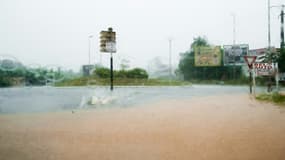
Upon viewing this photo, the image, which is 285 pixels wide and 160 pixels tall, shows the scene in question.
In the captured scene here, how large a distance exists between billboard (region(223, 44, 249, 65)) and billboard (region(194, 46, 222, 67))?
1.73 m

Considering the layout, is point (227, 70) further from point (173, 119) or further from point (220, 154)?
point (220, 154)

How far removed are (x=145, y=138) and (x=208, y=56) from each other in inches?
1766

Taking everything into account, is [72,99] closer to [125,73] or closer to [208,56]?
[125,73]

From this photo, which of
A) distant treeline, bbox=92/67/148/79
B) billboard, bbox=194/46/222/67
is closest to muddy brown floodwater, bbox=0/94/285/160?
distant treeline, bbox=92/67/148/79

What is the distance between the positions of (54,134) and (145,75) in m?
40.8

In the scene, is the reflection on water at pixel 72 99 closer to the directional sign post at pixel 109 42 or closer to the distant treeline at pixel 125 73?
the directional sign post at pixel 109 42

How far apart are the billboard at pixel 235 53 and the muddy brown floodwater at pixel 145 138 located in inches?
1544

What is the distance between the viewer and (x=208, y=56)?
48969mm

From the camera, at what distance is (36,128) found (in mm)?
6531

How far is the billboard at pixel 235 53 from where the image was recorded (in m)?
45.4

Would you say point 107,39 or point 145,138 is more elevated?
point 107,39

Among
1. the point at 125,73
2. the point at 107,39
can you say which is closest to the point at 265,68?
the point at 107,39

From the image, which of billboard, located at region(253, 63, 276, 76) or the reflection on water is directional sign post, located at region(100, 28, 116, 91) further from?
billboard, located at region(253, 63, 276, 76)

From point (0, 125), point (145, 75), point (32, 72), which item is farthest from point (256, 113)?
point (145, 75)
